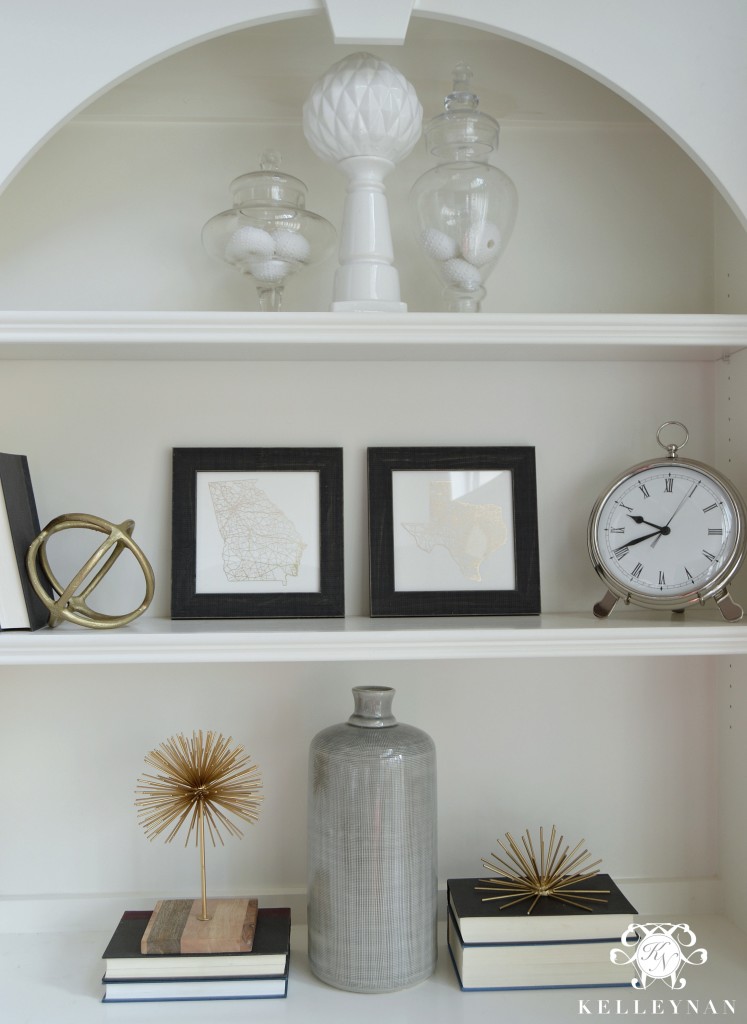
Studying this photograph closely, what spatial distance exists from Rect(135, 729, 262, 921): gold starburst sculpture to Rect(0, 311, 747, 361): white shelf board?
0.54 meters

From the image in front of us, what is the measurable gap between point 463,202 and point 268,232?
0.27 metres

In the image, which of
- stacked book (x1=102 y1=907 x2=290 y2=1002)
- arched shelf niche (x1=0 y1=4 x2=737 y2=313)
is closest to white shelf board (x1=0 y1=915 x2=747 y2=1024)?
stacked book (x1=102 y1=907 x2=290 y2=1002)

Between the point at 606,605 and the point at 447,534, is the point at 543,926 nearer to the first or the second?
the point at 606,605

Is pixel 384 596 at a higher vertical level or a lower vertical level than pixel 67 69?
lower

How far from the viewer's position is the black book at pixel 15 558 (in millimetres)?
1184

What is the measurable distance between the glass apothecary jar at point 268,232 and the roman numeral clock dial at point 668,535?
0.54 metres

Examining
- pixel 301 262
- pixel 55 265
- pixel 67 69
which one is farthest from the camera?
pixel 55 265

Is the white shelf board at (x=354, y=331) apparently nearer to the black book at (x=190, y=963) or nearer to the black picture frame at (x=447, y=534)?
the black picture frame at (x=447, y=534)

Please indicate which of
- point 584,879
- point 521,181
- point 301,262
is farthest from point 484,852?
point 521,181

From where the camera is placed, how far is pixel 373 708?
1262 mm

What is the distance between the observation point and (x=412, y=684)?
1432 millimetres

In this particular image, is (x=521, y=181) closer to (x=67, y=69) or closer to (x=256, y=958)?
(x=67, y=69)

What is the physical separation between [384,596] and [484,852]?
1.44ft

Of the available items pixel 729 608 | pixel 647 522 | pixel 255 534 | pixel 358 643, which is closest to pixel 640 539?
pixel 647 522
